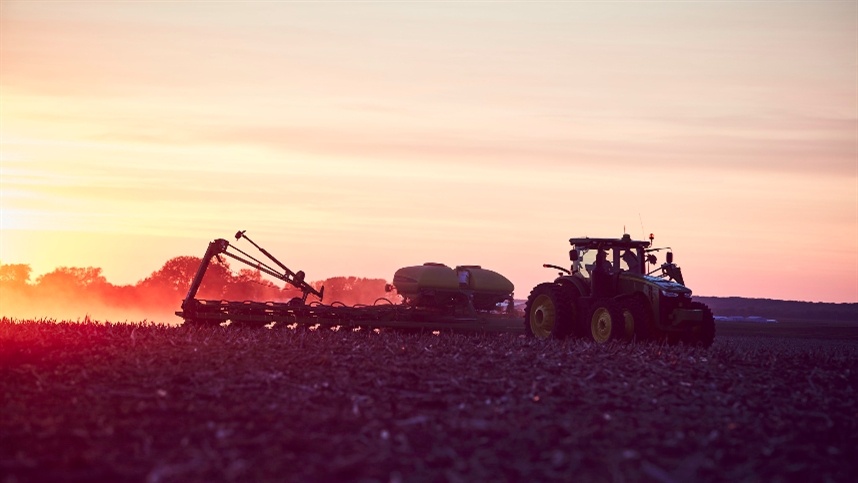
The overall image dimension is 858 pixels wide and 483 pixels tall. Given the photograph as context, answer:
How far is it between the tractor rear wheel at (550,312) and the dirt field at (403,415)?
22.8 feet

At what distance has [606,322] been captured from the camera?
88.8 feet

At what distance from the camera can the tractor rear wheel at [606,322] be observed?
1049 inches

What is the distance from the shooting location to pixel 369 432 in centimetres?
1223

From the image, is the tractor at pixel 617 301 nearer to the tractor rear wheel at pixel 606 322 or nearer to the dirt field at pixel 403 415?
the tractor rear wheel at pixel 606 322

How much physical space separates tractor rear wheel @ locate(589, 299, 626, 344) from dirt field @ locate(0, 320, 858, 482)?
5.11m

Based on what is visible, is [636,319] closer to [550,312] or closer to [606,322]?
[606,322]

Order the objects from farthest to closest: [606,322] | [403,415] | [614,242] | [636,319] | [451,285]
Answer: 1. [451,285]
2. [614,242]
3. [606,322]
4. [636,319]
5. [403,415]

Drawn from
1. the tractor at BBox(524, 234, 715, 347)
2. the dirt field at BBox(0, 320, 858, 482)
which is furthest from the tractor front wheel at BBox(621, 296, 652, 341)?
the dirt field at BBox(0, 320, 858, 482)

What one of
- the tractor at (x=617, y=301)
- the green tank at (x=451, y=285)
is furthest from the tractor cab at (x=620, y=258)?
the green tank at (x=451, y=285)

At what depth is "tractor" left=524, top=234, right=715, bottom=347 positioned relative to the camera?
88.4ft

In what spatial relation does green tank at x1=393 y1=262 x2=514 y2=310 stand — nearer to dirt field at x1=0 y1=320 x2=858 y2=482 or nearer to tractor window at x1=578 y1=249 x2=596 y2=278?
tractor window at x1=578 y1=249 x2=596 y2=278

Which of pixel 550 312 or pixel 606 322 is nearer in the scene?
pixel 606 322

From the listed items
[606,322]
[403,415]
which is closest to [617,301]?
[606,322]

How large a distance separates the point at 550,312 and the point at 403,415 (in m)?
16.3
